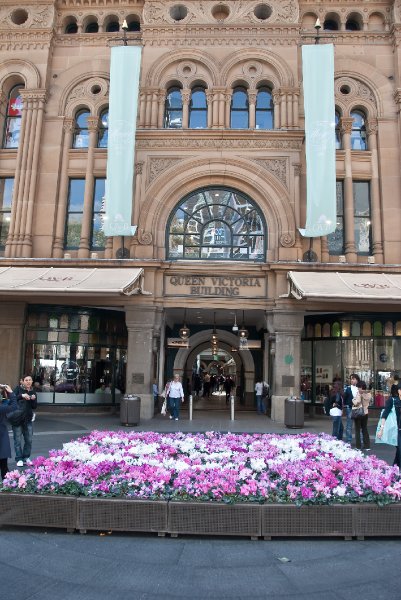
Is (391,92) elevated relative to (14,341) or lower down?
elevated

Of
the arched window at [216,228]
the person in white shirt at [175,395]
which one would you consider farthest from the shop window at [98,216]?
the person in white shirt at [175,395]

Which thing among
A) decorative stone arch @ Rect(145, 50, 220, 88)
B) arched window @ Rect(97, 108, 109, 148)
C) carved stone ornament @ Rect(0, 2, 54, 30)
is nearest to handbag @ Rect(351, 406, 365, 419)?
decorative stone arch @ Rect(145, 50, 220, 88)

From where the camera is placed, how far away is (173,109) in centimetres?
2191

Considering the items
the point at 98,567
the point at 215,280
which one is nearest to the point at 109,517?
the point at 98,567

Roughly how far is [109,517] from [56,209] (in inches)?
648

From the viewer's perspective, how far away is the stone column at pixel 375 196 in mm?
20094

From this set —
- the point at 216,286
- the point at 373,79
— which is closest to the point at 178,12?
the point at 373,79

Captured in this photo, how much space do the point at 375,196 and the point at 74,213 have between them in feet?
40.4

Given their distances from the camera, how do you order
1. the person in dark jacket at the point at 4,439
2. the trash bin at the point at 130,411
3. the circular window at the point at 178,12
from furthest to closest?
the circular window at the point at 178,12 < the trash bin at the point at 130,411 < the person in dark jacket at the point at 4,439

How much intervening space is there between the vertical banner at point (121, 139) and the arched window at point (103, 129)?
1697 mm

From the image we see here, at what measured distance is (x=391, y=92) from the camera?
21203mm

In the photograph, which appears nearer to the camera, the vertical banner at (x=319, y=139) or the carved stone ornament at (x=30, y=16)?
the vertical banner at (x=319, y=139)

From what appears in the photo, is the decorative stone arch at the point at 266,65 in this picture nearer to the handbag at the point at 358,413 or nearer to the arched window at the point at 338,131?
the arched window at the point at 338,131

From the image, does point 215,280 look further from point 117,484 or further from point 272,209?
point 117,484
